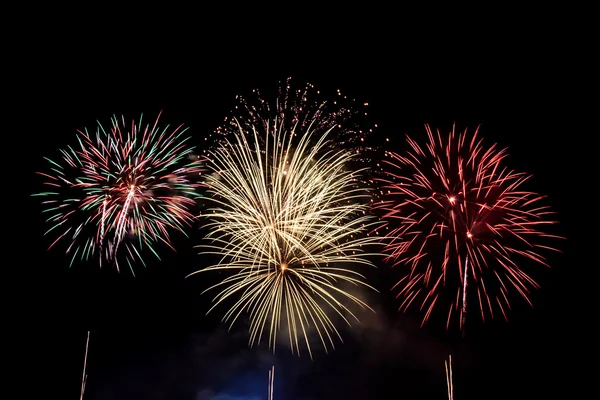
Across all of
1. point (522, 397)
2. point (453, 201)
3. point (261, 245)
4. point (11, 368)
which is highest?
point (453, 201)

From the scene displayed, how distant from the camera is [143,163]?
17797 millimetres

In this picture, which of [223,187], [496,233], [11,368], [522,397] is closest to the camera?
[496,233]

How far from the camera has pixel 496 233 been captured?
1645cm

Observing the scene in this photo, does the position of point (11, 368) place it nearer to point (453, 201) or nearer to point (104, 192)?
point (104, 192)

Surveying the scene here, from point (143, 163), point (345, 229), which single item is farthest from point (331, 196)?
point (143, 163)

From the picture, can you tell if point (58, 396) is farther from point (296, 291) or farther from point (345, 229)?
point (345, 229)

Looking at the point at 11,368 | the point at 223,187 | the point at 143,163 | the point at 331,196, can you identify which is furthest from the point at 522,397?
the point at 11,368

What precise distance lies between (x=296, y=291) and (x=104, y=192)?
749cm

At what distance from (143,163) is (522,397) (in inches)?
925

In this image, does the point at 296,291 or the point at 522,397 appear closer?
the point at 296,291

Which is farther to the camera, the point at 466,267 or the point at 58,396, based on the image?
the point at 58,396

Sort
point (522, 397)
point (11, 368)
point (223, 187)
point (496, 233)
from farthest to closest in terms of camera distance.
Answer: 1. point (522, 397)
2. point (11, 368)
3. point (223, 187)
4. point (496, 233)

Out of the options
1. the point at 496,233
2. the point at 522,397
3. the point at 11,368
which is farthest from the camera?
the point at 522,397

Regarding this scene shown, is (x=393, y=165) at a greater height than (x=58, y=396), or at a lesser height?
greater
